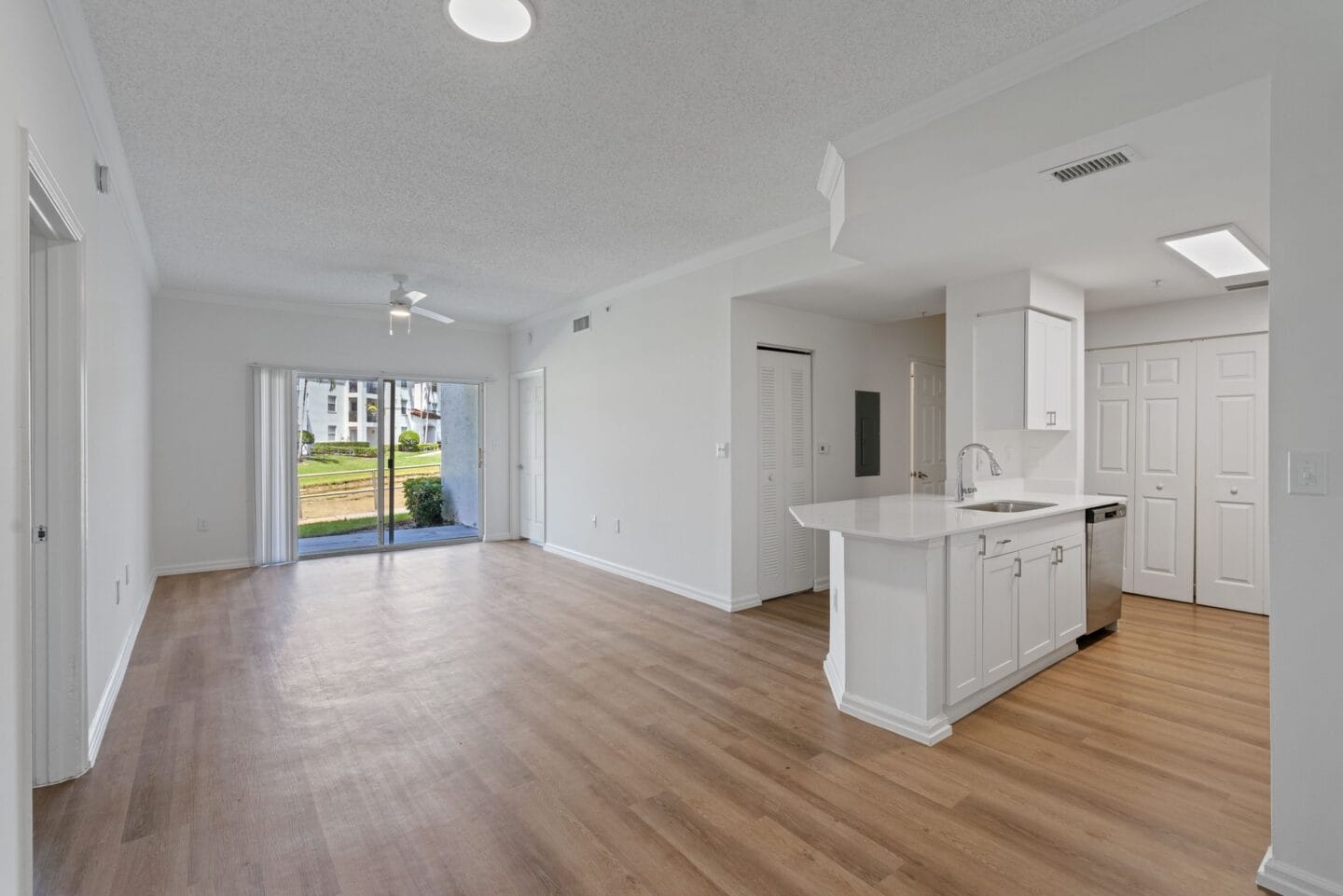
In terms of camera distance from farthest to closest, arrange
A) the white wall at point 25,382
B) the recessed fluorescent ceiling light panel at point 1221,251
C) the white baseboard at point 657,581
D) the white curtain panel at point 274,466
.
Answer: the white curtain panel at point 274,466 < the white baseboard at point 657,581 < the recessed fluorescent ceiling light panel at point 1221,251 < the white wall at point 25,382

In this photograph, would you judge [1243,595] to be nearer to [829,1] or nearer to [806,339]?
[806,339]

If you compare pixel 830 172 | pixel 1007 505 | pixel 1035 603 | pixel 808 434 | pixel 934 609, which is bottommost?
pixel 1035 603

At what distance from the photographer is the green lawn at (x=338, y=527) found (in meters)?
7.24

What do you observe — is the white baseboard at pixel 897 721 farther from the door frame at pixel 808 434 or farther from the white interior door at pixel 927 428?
the white interior door at pixel 927 428

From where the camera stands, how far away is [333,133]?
9.61 feet

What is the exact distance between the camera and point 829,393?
5477 mm

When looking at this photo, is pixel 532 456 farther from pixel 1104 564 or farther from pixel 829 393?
pixel 1104 564

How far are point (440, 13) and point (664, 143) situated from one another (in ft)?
3.88

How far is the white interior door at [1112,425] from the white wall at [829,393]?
1538mm

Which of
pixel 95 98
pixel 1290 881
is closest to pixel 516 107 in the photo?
pixel 95 98

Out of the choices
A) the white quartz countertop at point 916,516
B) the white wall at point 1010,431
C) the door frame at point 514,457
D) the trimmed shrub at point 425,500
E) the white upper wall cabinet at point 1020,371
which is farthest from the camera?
the door frame at point 514,457

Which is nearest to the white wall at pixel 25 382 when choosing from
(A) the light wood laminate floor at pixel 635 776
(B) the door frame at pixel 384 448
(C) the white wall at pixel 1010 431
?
(A) the light wood laminate floor at pixel 635 776

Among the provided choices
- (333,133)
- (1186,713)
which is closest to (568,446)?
(333,133)

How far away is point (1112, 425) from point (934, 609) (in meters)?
3.75
